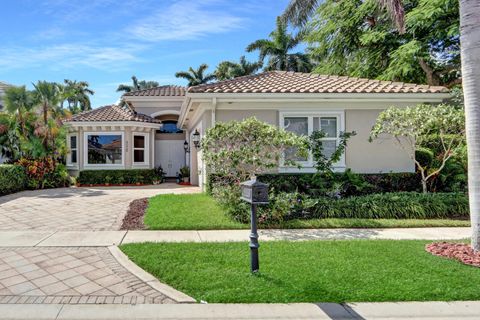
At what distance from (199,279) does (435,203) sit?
7.46 metres

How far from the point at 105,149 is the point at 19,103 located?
14.7 ft

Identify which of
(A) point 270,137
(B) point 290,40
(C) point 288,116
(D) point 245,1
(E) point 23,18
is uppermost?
(B) point 290,40

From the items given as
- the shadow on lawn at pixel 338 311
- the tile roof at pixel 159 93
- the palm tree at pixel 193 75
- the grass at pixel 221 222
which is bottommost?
the shadow on lawn at pixel 338 311

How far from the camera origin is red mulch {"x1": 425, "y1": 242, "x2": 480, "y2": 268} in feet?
17.4

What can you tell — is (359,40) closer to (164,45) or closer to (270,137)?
(164,45)

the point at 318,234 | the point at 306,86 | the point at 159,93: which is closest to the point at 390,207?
the point at 318,234

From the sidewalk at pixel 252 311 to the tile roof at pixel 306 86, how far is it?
7788 millimetres

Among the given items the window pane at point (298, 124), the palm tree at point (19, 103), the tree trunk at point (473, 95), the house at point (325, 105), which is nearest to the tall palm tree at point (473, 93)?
the tree trunk at point (473, 95)

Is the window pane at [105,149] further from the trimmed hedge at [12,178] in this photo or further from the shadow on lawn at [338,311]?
the shadow on lawn at [338,311]

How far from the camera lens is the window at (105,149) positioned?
1792 centimetres

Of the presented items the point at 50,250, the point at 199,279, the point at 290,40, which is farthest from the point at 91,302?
the point at 290,40

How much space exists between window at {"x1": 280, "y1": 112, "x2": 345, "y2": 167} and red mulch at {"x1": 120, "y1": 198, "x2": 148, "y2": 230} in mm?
5376

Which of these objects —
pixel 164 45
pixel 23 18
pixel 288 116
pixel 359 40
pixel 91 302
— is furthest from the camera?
pixel 359 40

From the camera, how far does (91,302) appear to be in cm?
397
